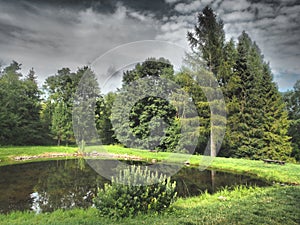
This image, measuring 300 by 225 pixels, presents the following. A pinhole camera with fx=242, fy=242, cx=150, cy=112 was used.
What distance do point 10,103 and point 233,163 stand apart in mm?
26357

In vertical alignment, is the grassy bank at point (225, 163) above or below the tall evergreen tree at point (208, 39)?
below

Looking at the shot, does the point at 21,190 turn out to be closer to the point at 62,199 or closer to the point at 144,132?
the point at 62,199

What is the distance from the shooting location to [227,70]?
21016 mm

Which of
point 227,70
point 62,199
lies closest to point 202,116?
point 227,70

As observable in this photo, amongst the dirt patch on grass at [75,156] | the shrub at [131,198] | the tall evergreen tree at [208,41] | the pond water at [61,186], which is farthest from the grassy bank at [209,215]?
the dirt patch on grass at [75,156]

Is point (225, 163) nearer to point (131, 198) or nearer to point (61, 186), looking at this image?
point (61, 186)

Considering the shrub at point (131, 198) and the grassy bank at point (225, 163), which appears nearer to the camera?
the shrub at point (131, 198)

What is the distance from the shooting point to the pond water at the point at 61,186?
8562mm

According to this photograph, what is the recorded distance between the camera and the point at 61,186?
11.4m

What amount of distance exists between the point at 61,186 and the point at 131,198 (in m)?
6.12

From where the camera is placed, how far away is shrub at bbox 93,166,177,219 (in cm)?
641

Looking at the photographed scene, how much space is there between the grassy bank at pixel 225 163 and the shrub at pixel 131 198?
8377 mm

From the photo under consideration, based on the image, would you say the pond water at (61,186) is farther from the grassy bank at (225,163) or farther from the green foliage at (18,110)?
the green foliage at (18,110)

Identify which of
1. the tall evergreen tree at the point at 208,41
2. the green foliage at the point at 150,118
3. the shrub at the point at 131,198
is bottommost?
the shrub at the point at 131,198
